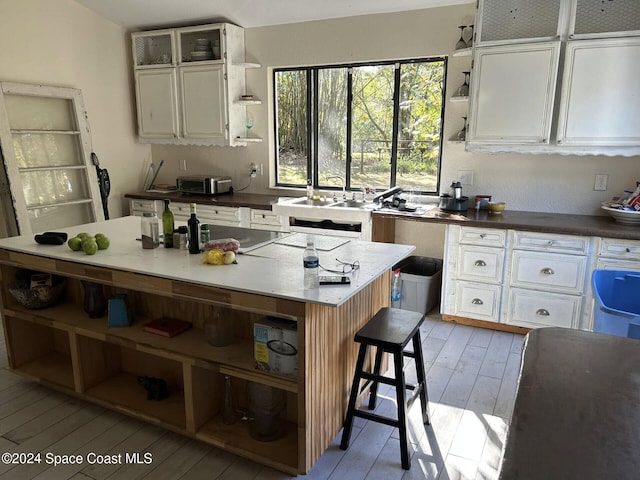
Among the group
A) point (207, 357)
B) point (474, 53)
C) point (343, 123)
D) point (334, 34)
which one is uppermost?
point (334, 34)

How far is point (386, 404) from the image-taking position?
2.63 meters

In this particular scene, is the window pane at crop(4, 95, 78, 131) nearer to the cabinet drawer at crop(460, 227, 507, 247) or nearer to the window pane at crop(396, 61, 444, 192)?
the window pane at crop(396, 61, 444, 192)

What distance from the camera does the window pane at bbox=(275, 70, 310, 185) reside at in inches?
186

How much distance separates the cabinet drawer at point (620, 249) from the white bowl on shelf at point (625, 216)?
0.93 feet

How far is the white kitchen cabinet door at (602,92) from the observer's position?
125 inches

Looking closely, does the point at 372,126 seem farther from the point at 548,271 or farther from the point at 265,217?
the point at 548,271

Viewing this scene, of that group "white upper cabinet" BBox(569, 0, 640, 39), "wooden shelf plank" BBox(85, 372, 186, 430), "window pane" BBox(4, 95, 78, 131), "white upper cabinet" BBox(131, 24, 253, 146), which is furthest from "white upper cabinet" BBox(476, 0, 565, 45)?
"window pane" BBox(4, 95, 78, 131)

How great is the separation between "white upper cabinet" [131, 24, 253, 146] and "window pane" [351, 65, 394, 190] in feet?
3.81

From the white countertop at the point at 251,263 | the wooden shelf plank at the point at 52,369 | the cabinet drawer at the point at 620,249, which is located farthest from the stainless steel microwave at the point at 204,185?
the cabinet drawer at the point at 620,249

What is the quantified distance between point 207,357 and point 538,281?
2.43 m

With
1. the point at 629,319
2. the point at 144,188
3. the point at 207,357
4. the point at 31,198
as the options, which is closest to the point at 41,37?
the point at 31,198

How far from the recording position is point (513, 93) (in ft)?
11.4

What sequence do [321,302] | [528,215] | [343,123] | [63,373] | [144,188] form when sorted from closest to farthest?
[321,302] < [63,373] < [528,215] < [343,123] < [144,188]

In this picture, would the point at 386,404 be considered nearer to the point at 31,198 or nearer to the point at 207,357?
the point at 207,357
